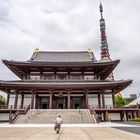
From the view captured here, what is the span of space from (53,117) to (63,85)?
647cm

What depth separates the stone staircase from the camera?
87.3 feet

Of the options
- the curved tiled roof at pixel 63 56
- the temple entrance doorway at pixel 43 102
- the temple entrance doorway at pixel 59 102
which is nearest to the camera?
the temple entrance doorway at pixel 43 102

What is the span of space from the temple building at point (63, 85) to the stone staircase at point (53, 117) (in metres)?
2.87

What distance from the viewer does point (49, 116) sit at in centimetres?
2852

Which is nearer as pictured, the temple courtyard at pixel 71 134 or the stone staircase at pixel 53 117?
the temple courtyard at pixel 71 134

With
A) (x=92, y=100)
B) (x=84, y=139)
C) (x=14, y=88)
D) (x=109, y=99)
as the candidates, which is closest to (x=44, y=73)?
(x=14, y=88)

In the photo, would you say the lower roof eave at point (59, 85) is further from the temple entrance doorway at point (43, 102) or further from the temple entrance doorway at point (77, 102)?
the temple entrance doorway at point (77, 102)

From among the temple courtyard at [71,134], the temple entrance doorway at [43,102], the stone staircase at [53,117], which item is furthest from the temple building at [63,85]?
the temple courtyard at [71,134]

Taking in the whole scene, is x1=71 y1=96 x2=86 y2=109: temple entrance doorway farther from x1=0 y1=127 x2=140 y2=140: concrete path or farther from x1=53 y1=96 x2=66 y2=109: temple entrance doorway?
x1=0 y1=127 x2=140 y2=140: concrete path

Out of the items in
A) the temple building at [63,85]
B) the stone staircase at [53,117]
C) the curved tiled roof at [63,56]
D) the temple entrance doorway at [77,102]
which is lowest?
the stone staircase at [53,117]

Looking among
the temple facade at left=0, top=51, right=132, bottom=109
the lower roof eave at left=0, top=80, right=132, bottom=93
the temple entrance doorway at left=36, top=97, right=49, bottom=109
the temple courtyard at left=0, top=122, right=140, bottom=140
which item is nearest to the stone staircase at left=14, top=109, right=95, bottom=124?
the temple facade at left=0, top=51, right=132, bottom=109

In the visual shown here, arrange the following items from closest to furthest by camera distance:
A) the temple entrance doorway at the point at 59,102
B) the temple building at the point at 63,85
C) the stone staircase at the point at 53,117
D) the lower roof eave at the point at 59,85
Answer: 1. the stone staircase at the point at 53,117
2. the lower roof eave at the point at 59,85
3. the temple building at the point at 63,85
4. the temple entrance doorway at the point at 59,102

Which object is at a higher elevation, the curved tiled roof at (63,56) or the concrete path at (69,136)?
the curved tiled roof at (63,56)

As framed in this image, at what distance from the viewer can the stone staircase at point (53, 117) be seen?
26600 mm
